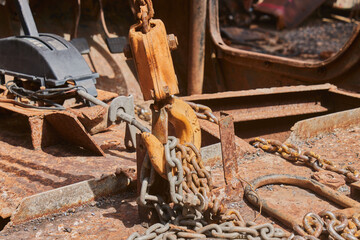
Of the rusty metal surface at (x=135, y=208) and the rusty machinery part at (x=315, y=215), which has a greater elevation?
the rusty machinery part at (x=315, y=215)

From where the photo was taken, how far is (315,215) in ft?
7.14

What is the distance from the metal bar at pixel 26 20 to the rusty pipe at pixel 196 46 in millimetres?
1998

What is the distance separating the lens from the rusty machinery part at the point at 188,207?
2004 mm

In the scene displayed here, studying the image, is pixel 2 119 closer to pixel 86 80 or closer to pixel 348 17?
pixel 86 80

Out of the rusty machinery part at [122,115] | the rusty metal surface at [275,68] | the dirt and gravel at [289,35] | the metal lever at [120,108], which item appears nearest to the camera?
the rusty machinery part at [122,115]

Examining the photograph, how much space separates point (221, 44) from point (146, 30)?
3660mm

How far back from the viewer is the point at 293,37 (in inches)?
397

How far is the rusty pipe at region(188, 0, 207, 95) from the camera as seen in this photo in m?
5.28

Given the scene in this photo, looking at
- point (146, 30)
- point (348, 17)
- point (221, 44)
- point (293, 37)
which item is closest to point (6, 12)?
point (221, 44)

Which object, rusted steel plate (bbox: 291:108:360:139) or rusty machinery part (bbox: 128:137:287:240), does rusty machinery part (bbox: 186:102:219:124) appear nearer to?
rusted steel plate (bbox: 291:108:360:139)

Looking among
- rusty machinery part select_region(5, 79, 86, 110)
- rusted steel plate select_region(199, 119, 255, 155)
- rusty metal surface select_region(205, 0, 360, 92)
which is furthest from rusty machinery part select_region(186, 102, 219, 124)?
rusty metal surface select_region(205, 0, 360, 92)

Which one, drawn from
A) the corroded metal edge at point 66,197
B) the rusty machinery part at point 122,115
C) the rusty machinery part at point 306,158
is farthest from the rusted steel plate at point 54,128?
the rusty machinery part at point 306,158

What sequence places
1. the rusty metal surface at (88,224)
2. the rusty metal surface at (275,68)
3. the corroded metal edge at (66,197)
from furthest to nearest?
the rusty metal surface at (275,68), the corroded metal edge at (66,197), the rusty metal surface at (88,224)

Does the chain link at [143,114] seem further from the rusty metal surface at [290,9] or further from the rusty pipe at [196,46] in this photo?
the rusty metal surface at [290,9]
